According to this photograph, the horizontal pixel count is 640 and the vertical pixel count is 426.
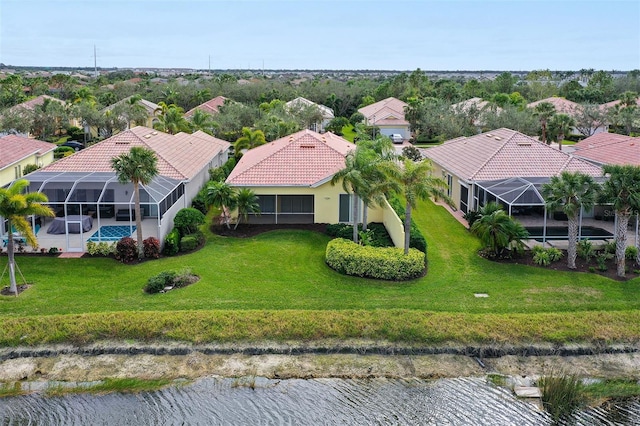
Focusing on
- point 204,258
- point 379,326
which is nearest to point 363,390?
point 379,326

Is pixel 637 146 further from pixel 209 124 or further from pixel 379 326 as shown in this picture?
pixel 209 124

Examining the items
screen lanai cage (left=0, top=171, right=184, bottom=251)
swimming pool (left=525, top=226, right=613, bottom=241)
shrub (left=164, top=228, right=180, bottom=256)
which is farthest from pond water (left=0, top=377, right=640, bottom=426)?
swimming pool (left=525, top=226, right=613, bottom=241)

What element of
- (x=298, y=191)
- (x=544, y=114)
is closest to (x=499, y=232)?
(x=298, y=191)

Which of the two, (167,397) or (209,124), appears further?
(209,124)

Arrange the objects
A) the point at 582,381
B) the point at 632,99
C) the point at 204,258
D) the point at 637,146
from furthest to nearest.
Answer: the point at 632,99 → the point at 637,146 → the point at 204,258 → the point at 582,381

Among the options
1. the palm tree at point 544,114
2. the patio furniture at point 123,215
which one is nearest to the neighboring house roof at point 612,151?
the palm tree at point 544,114

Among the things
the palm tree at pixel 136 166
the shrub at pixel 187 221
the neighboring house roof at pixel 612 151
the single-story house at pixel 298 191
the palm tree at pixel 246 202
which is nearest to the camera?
the palm tree at pixel 136 166

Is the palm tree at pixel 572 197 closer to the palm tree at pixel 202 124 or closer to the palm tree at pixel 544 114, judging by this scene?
the palm tree at pixel 544 114
